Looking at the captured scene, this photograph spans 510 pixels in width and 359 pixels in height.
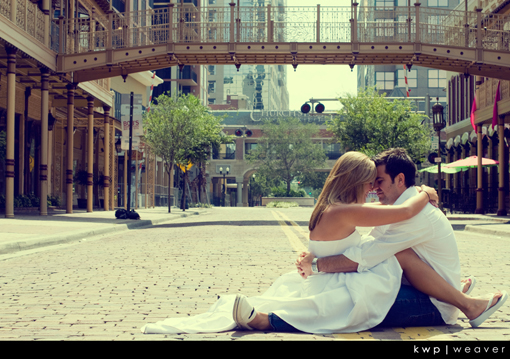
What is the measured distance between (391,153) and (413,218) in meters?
0.51

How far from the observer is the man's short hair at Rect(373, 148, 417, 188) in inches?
183

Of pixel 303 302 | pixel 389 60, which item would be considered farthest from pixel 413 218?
pixel 389 60

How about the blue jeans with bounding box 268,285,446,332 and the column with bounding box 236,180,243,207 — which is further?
the column with bounding box 236,180,243,207

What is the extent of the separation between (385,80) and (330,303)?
99.5m

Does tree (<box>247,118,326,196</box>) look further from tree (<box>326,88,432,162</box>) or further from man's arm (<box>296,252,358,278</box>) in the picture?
man's arm (<box>296,252,358,278</box>)

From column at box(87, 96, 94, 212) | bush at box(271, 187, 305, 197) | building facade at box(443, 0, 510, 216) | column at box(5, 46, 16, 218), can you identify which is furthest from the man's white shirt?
bush at box(271, 187, 305, 197)

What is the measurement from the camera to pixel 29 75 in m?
22.6

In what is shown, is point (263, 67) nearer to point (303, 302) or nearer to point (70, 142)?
point (70, 142)

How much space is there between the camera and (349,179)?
14.8 feet

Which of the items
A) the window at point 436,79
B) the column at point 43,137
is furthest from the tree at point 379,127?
the window at point 436,79

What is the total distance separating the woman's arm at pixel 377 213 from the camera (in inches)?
173

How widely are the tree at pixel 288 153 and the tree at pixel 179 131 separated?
34.6 meters

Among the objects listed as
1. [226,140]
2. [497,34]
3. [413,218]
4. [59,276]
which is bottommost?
[59,276]

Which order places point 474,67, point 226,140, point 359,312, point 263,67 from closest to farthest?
point 359,312, point 474,67, point 226,140, point 263,67
